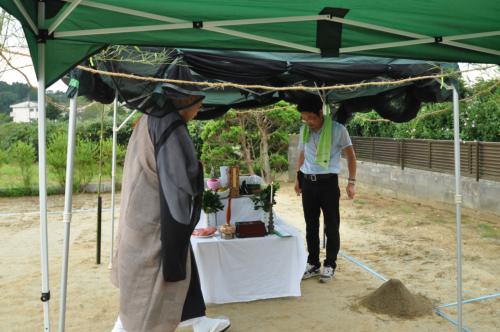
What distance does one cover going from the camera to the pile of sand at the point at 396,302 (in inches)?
115

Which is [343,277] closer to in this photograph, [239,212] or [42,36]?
[239,212]

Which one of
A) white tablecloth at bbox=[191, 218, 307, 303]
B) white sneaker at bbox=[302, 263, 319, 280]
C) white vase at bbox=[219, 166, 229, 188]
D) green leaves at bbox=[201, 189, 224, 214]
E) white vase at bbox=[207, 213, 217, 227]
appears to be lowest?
white sneaker at bbox=[302, 263, 319, 280]

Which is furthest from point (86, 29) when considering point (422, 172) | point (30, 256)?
point (422, 172)

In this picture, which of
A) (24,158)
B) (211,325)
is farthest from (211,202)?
(24,158)

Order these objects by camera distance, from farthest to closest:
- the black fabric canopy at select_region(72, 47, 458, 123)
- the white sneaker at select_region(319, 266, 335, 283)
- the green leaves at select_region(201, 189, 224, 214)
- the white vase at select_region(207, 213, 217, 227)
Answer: the white sneaker at select_region(319, 266, 335, 283)
the white vase at select_region(207, 213, 217, 227)
the green leaves at select_region(201, 189, 224, 214)
the black fabric canopy at select_region(72, 47, 458, 123)

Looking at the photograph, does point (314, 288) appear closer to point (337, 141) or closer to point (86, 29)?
point (337, 141)

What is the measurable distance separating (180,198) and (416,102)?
2.81m

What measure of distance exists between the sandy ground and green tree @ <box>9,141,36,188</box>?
2.70 metres

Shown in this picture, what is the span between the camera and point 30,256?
14.9 ft

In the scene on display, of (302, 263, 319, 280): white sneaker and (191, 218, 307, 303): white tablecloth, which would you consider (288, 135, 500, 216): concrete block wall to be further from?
(191, 218, 307, 303): white tablecloth

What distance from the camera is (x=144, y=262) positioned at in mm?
1853

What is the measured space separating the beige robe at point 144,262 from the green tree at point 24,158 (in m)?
8.34

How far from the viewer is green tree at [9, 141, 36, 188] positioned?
29.6 ft

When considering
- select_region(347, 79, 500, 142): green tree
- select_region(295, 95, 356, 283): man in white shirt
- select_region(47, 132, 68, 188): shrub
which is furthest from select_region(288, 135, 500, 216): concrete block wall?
select_region(47, 132, 68, 188): shrub
